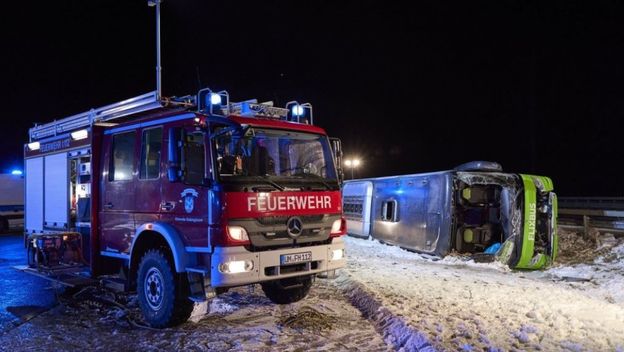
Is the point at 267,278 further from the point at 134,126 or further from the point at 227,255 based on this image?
the point at 134,126

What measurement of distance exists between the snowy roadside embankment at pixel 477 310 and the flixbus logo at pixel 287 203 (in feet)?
5.56

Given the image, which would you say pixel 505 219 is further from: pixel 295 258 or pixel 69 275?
pixel 69 275

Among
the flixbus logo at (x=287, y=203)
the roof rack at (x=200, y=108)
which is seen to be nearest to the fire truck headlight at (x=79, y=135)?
the roof rack at (x=200, y=108)

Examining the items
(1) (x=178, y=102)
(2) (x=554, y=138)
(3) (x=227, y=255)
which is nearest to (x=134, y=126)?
(1) (x=178, y=102)

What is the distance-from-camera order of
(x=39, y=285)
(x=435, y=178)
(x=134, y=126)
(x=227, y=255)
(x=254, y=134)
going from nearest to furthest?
(x=227, y=255), (x=254, y=134), (x=134, y=126), (x=39, y=285), (x=435, y=178)

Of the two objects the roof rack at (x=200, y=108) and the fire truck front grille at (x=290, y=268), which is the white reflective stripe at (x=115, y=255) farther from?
the fire truck front grille at (x=290, y=268)

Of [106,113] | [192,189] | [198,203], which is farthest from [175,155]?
[106,113]

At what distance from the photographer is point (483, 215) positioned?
11.6 metres

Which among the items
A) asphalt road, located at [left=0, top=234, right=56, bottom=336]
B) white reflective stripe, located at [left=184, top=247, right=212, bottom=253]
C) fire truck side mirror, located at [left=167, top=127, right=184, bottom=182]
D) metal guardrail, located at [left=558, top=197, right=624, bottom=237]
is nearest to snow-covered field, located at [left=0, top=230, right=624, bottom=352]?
asphalt road, located at [left=0, top=234, right=56, bottom=336]

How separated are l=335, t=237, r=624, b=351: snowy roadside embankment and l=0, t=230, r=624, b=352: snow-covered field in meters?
0.01

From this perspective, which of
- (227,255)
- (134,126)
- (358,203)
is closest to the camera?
(227,255)

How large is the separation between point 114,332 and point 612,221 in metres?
14.9

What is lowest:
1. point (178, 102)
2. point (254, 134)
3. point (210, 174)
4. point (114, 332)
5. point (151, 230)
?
point (114, 332)

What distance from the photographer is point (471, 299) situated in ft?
24.2
